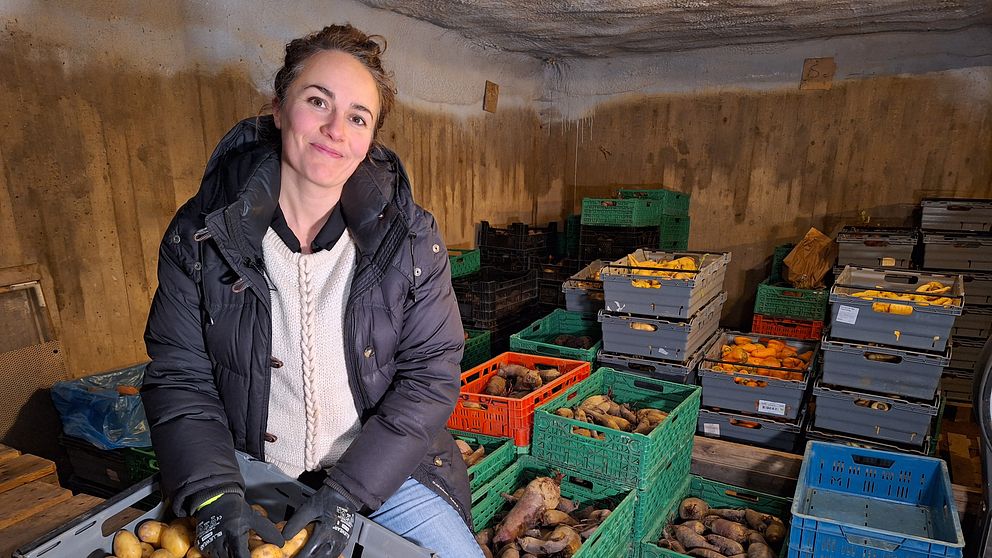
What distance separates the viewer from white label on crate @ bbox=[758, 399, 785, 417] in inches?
129

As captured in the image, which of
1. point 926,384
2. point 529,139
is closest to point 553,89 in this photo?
point 529,139

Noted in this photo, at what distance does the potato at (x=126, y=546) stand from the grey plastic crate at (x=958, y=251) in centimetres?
541

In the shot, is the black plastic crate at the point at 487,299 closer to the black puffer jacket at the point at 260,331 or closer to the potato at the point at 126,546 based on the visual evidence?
the black puffer jacket at the point at 260,331

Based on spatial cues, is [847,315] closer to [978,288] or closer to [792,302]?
[792,302]

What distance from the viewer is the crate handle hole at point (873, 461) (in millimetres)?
2562

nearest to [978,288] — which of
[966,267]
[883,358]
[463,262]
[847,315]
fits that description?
[966,267]

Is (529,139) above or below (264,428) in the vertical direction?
above

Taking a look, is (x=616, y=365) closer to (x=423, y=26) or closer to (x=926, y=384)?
(x=926, y=384)

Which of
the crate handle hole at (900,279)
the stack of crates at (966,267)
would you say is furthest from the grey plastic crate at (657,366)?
the stack of crates at (966,267)

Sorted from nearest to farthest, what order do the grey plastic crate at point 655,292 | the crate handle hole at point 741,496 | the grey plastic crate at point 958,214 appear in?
1. the crate handle hole at point 741,496
2. the grey plastic crate at point 655,292
3. the grey plastic crate at point 958,214

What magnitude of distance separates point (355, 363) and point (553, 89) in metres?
6.32

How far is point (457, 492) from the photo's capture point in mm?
1592

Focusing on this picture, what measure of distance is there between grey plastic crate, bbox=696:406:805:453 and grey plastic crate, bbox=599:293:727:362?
16.6 inches

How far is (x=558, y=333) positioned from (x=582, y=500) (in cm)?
189
